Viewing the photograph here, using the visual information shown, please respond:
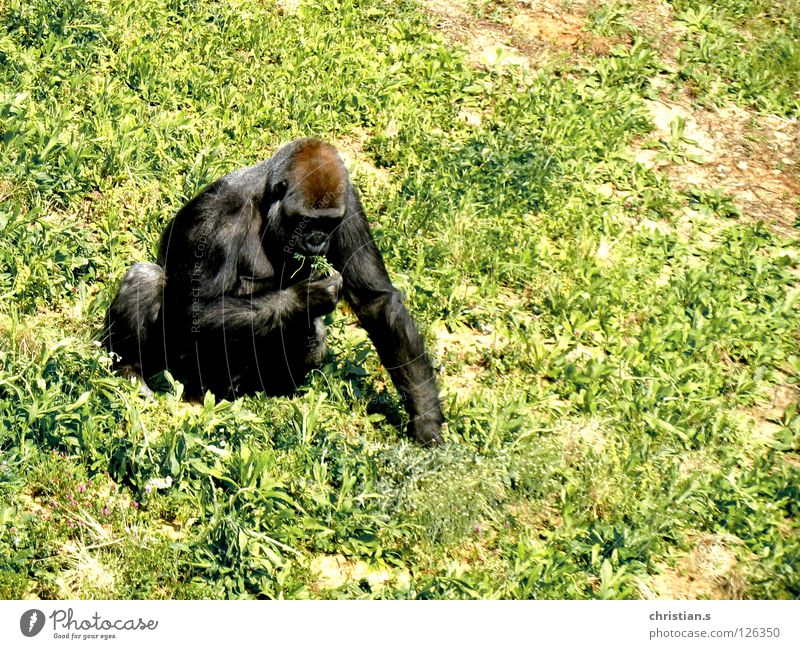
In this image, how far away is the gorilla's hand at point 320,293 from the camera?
603 centimetres

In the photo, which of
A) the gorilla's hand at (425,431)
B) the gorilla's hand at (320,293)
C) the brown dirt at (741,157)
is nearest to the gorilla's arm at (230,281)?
the gorilla's hand at (320,293)

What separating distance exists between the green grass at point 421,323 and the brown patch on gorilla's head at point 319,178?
116 cm

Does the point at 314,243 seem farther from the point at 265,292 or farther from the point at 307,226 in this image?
the point at 265,292

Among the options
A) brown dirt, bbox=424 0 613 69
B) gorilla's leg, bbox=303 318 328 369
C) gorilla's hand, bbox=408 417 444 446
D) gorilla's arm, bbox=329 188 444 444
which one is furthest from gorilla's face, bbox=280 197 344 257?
brown dirt, bbox=424 0 613 69

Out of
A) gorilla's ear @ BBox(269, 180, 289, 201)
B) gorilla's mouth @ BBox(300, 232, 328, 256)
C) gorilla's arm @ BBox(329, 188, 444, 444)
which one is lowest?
gorilla's arm @ BBox(329, 188, 444, 444)

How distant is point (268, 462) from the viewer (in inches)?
213

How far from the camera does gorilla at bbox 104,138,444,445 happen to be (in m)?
6.09

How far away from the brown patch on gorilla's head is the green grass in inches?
45.7

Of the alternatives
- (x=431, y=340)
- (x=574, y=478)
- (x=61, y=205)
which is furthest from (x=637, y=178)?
(x=61, y=205)

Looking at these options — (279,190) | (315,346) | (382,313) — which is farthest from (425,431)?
(279,190)

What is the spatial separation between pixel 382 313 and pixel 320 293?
52cm

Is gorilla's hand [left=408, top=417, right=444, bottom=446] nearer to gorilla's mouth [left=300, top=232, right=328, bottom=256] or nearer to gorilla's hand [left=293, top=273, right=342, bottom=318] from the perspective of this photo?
gorilla's hand [left=293, top=273, right=342, bottom=318]
